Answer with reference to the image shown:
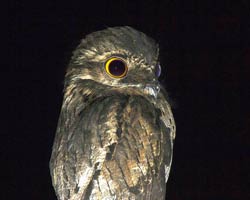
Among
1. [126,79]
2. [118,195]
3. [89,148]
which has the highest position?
[126,79]

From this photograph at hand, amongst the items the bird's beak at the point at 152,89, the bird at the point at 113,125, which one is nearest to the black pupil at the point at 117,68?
the bird at the point at 113,125

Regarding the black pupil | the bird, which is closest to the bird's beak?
the bird

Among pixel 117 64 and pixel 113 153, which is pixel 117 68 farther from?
pixel 113 153

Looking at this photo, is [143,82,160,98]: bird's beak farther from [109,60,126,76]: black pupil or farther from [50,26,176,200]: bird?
[109,60,126,76]: black pupil

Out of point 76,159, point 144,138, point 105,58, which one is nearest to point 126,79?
point 105,58

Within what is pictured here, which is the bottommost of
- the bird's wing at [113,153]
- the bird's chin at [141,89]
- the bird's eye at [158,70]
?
the bird's wing at [113,153]

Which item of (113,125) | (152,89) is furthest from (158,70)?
(113,125)

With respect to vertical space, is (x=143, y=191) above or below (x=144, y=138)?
below

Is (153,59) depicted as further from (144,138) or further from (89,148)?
(89,148)

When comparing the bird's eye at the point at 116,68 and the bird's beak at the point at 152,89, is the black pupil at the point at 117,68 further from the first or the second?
the bird's beak at the point at 152,89
